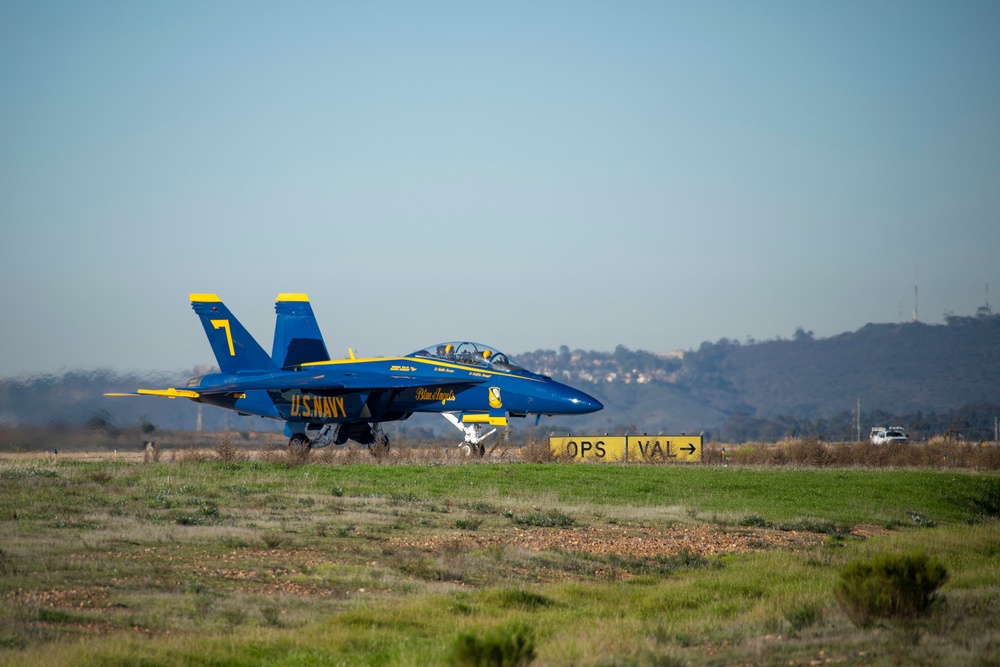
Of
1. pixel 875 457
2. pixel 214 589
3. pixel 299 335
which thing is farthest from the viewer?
pixel 875 457

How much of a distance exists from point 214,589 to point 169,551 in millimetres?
2487

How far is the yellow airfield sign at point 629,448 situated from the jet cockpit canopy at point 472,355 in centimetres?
494

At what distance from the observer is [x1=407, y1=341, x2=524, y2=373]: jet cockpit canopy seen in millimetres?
32562

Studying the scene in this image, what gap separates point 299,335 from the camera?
35562 millimetres

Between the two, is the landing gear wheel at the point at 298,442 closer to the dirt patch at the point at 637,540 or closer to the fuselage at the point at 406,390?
the fuselage at the point at 406,390

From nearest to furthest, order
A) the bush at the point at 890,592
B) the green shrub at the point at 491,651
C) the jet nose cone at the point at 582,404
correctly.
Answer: the green shrub at the point at 491,651, the bush at the point at 890,592, the jet nose cone at the point at 582,404

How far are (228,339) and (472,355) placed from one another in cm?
890

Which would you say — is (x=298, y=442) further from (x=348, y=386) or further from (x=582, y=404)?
(x=582, y=404)

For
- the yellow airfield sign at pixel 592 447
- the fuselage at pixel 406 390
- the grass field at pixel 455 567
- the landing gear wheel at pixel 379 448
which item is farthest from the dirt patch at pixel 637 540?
the yellow airfield sign at pixel 592 447

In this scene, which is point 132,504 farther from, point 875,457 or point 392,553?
point 875,457

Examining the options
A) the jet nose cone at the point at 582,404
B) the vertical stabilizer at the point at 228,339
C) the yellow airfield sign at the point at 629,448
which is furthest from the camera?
the yellow airfield sign at the point at 629,448

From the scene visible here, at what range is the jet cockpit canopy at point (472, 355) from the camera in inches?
1282

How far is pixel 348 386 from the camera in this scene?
3278cm

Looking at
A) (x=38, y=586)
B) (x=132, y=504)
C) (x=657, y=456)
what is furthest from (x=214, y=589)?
(x=657, y=456)
